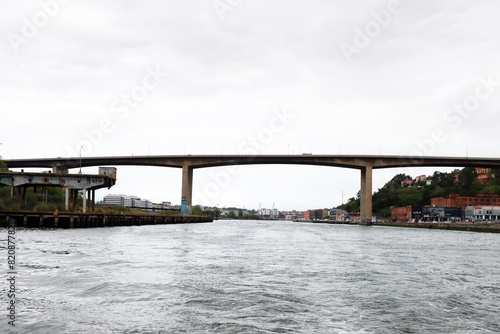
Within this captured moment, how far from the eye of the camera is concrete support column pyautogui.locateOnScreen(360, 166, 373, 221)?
106m

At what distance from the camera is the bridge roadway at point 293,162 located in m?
107


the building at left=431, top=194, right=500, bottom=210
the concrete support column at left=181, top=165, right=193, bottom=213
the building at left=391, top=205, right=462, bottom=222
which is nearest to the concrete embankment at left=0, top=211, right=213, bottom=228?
the concrete support column at left=181, top=165, right=193, bottom=213

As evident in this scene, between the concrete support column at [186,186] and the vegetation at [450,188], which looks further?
the vegetation at [450,188]

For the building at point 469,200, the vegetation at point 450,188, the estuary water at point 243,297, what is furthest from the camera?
the vegetation at point 450,188

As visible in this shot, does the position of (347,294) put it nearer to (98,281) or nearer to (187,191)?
(98,281)

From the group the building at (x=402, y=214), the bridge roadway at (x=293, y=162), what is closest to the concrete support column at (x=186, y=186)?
the bridge roadway at (x=293, y=162)

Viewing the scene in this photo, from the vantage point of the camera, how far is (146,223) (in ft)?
258

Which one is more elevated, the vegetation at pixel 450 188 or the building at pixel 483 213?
the vegetation at pixel 450 188

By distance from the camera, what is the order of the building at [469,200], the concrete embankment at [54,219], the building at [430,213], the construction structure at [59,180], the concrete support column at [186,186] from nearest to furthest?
1. the concrete embankment at [54,219]
2. the construction structure at [59,180]
3. the concrete support column at [186,186]
4. the building at [430,213]
5. the building at [469,200]

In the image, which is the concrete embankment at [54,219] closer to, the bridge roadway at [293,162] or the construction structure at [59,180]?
the construction structure at [59,180]

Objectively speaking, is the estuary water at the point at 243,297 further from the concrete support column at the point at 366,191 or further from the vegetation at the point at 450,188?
the vegetation at the point at 450,188

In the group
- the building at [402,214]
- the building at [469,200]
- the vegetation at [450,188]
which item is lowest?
the building at [402,214]

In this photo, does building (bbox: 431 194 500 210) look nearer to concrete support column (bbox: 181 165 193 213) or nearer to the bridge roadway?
the bridge roadway

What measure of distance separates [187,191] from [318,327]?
104 metres
